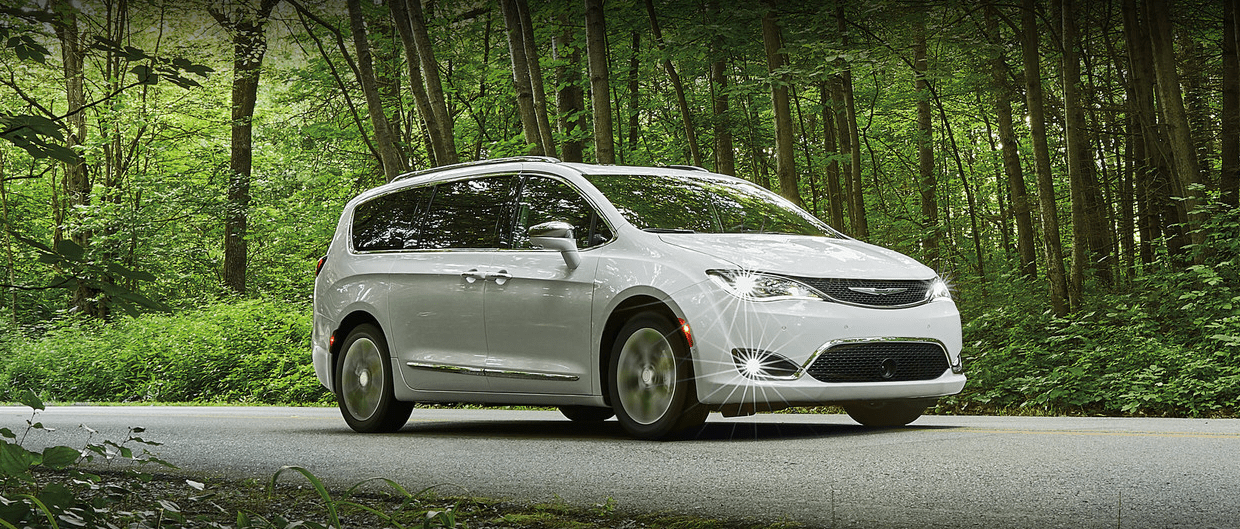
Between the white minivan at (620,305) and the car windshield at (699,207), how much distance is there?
0.02 m

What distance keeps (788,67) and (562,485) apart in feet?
30.6

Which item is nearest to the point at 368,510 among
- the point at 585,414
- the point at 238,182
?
the point at 585,414

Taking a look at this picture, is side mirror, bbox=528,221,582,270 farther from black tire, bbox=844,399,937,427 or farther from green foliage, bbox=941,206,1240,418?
green foliage, bbox=941,206,1240,418

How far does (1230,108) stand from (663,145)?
1175 cm

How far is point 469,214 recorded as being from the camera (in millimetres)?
8500

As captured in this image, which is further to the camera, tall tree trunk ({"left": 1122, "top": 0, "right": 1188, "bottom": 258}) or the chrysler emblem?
tall tree trunk ({"left": 1122, "top": 0, "right": 1188, "bottom": 258})

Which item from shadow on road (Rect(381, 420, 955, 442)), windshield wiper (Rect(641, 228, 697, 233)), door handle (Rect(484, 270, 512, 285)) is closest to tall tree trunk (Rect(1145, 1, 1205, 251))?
shadow on road (Rect(381, 420, 955, 442))

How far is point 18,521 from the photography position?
3502mm

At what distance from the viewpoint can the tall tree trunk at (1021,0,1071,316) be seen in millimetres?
15125

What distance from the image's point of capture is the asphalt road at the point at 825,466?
4.59 m

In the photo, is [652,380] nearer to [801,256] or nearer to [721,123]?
[801,256]

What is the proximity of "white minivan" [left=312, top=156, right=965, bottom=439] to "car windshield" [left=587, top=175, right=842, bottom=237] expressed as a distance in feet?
0.06

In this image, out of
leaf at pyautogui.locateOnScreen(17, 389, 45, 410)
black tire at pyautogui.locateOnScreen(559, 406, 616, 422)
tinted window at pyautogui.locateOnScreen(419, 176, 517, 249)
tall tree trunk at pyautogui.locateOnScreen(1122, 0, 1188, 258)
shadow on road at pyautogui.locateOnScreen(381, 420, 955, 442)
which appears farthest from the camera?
tall tree trunk at pyautogui.locateOnScreen(1122, 0, 1188, 258)

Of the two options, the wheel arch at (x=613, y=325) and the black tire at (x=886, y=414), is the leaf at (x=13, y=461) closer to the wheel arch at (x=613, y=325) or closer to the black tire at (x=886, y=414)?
the wheel arch at (x=613, y=325)
